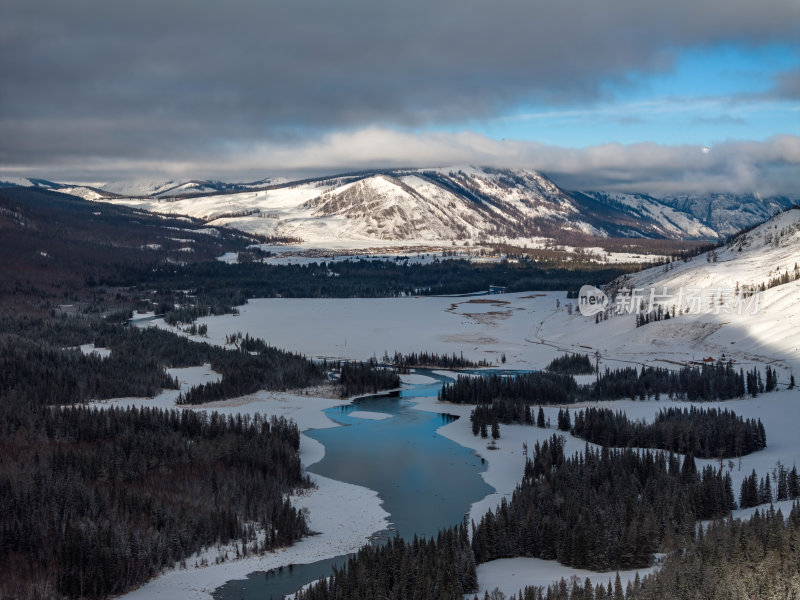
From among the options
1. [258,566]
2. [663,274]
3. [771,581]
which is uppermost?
[663,274]

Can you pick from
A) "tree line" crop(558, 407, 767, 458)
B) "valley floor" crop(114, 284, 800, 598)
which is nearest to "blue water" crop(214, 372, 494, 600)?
"valley floor" crop(114, 284, 800, 598)

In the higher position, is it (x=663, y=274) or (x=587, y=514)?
(x=663, y=274)

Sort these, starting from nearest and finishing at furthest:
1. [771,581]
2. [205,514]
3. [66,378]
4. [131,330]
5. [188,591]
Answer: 1. [771,581]
2. [188,591]
3. [205,514]
4. [66,378]
5. [131,330]

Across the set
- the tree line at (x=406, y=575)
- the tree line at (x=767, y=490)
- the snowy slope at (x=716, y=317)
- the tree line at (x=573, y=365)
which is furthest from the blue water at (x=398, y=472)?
the snowy slope at (x=716, y=317)

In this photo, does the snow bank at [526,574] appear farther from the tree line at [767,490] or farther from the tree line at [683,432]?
the tree line at [683,432]

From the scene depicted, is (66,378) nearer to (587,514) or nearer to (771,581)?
(587,514)

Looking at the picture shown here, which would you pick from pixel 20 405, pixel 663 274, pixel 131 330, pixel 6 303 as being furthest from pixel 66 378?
pixel 663 274

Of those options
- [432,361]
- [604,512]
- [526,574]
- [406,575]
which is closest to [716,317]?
[432,361]

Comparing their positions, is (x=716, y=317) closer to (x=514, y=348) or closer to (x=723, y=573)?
(x=514, y=348)
